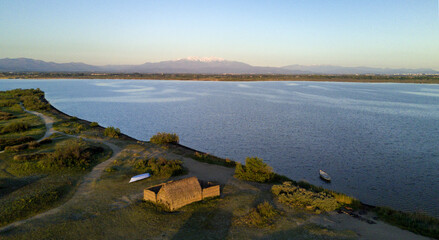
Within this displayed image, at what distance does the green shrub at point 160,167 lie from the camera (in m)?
17.6

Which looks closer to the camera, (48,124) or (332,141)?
(332,141)

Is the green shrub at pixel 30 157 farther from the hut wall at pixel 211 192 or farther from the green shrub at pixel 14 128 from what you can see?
the hut wall at pixel 211 192

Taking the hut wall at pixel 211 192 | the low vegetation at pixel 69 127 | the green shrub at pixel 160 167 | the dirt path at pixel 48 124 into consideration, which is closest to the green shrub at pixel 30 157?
the dirt path at pixel 48 124

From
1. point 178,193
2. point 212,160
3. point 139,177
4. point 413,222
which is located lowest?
point 413,222

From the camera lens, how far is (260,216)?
12312 millimetres

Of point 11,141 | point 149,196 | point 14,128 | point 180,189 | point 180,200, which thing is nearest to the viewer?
point 180,200

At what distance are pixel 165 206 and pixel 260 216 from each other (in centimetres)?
497

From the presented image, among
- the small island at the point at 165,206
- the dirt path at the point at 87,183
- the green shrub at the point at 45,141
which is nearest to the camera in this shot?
the small island at the point at 165,206

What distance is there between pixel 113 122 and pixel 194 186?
33.2 m

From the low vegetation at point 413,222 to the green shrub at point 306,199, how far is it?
89.5 inches

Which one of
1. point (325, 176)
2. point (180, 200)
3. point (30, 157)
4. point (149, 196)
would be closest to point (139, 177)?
→ point (149, 196)

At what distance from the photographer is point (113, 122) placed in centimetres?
A: 4238

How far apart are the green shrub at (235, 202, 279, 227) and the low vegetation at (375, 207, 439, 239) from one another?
5.76 meters

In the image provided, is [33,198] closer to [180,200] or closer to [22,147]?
[180,200]
